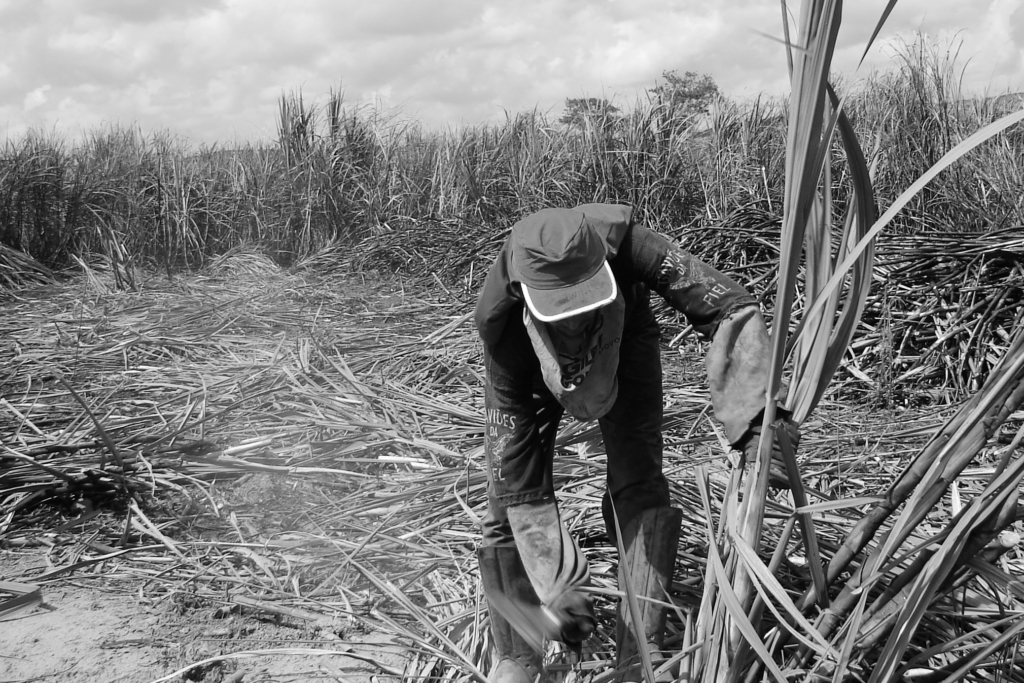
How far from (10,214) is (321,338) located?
4811 millimetres

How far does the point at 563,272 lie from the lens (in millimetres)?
1600

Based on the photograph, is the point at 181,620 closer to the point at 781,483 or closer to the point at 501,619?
the point at 501,619

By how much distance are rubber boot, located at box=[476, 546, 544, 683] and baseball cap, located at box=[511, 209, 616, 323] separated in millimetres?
650

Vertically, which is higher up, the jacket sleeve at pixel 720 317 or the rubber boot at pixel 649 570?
the jacket sleeve at pixel 720 317

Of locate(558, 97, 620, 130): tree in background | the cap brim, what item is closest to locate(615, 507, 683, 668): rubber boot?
the cap brim

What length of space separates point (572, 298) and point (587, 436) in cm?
152

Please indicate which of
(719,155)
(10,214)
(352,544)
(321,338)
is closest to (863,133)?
(719,155)

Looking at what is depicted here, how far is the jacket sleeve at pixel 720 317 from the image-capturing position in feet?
4.91

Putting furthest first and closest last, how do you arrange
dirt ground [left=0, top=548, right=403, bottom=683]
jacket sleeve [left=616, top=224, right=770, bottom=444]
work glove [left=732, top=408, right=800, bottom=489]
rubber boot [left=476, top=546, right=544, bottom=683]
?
dirt ground [left=0, top=548, right=403, bottom=683] → rubber boot [left=476, top=546, right=544, bottom=683] → jacket sleeve [left=616, top=224, right=770, bottom=444] → work glove [left=732, top=408, right=800, bottom=489]

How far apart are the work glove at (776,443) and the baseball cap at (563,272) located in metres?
0.37

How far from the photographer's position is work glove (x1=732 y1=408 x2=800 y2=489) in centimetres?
116

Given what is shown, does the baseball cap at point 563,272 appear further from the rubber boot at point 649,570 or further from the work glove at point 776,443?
the rubber boot at point 649,570

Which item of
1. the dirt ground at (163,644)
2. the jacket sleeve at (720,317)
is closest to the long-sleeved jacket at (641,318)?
the jacket sleeve at (720,317)

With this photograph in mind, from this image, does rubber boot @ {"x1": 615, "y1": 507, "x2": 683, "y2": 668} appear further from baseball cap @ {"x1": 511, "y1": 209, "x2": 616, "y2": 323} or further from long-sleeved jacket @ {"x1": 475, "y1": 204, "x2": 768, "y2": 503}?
baseball cap @ {"x1": 511, "y1": 209, "x2": 616, "y2": 323}
